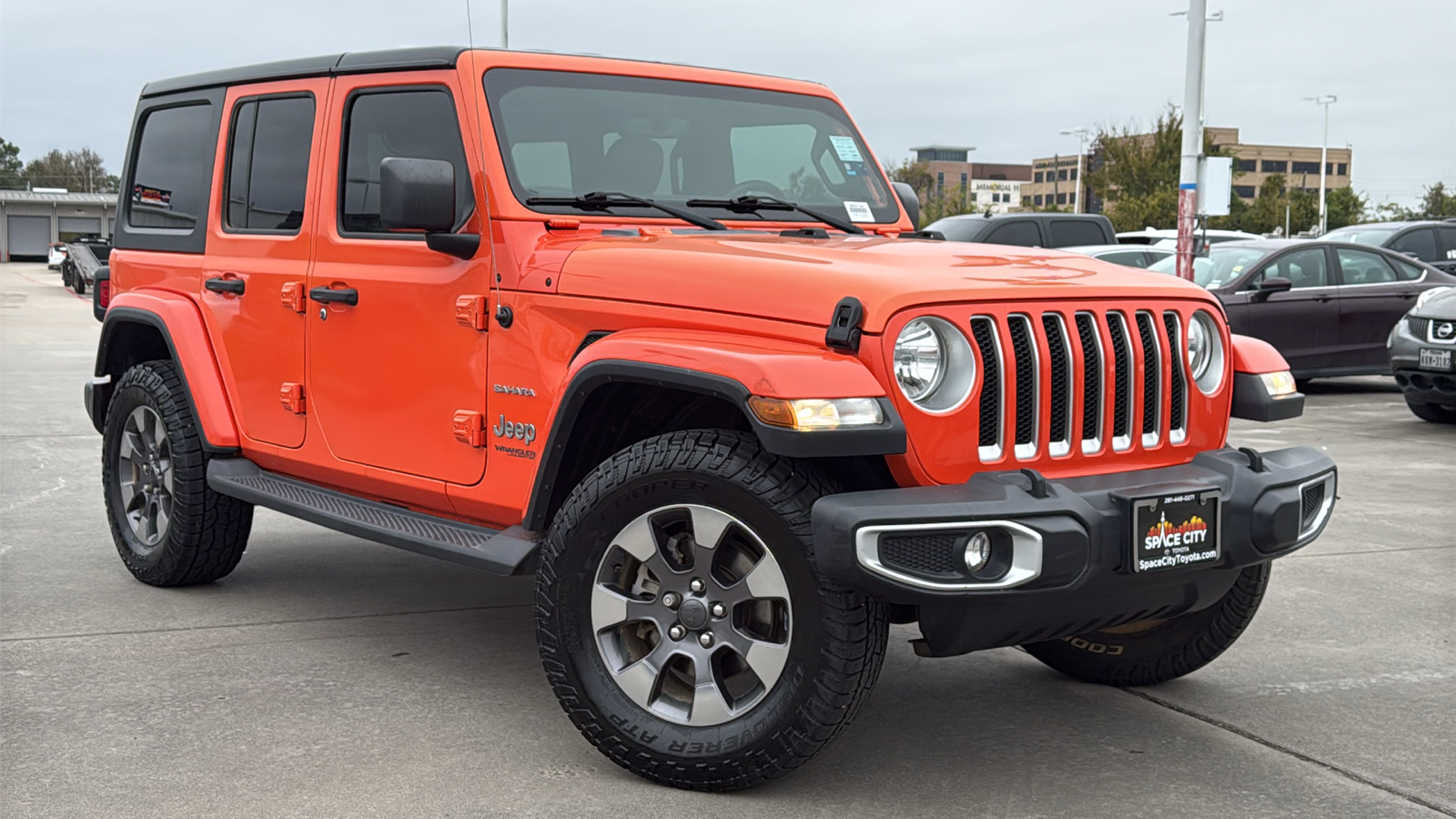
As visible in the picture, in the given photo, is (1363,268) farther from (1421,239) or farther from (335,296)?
(335,296)

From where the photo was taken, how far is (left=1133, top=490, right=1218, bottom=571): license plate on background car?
141 inches

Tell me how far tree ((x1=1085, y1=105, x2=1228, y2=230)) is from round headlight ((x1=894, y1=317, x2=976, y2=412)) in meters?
45.3

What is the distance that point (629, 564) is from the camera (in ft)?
12.9

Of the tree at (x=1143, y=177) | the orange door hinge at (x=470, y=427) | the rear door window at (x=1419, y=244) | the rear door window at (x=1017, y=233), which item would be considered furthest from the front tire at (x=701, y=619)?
the tree at (x=1143, y=177)

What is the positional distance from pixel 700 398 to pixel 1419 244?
55.2 ft

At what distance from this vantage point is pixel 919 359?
3.66 m

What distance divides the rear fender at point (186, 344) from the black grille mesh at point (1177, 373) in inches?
134

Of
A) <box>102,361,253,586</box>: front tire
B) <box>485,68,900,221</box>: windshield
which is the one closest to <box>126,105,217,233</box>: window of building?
<box>102,361,253,586</box>: front tire

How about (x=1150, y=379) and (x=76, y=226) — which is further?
(x=76, y=226)

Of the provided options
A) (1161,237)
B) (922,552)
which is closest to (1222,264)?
(922,552)

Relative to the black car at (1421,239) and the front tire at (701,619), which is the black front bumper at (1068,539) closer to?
the front tire at (701,619)

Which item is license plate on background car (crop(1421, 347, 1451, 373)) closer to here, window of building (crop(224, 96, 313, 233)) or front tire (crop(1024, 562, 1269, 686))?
front tire (crop(1024, 562, 1269, 686))

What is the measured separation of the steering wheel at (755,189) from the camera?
16.5ft

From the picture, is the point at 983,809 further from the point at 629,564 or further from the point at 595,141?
the point at 595,141
